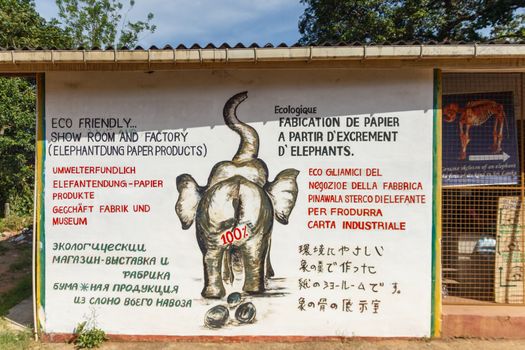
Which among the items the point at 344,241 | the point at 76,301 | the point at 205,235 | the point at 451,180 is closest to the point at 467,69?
the point at 451,180

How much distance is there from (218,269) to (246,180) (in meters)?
1.08

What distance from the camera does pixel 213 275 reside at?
4031mm

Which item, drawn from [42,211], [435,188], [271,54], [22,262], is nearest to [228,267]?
[42,211]

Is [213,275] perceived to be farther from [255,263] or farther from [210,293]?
[255,263]

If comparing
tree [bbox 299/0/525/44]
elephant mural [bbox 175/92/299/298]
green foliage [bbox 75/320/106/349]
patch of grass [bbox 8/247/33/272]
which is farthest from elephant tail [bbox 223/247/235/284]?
tree [bbox 299/0/525/44]

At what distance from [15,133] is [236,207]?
10.1 m

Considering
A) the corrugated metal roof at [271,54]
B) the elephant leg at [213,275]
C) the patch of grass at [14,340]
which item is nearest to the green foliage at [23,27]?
the corrugated metal roof at [271,54]

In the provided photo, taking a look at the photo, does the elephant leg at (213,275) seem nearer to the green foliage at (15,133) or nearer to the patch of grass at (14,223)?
the green foliage at (15,133)

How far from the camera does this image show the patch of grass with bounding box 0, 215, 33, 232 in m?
10.8

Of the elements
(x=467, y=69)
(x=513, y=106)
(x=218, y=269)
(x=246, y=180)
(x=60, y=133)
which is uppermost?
(x=467, y=69)

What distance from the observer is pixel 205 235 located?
4.02 m

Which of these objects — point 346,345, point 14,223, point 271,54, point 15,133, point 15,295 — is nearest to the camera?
point 271,54

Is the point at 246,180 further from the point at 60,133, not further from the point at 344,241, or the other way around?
the point at 60,133

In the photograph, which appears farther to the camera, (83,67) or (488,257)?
(488,257)
